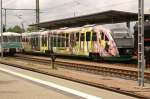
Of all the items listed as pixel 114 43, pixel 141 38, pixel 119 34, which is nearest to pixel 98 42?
pixel 114 43

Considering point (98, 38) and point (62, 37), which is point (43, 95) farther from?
point (62, 37)

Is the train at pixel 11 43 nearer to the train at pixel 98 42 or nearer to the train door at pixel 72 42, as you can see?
the train at pixel 98 42

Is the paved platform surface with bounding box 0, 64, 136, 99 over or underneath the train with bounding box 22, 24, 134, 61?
underneath

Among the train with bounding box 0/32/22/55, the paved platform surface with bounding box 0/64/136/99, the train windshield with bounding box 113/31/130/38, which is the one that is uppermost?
A: the train windshield with bounding box 113/31/130/38

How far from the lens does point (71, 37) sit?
41656 mm

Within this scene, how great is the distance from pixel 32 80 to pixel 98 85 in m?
4.77

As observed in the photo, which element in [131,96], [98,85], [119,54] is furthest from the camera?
[119,54]

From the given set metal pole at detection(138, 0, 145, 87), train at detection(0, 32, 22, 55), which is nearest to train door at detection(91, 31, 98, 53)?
metal pole at detection(138, 0, 145, 87)

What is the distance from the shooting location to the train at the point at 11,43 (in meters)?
56.2

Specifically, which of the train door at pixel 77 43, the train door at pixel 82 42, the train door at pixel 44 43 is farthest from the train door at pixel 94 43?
the train door at pixel 44 43

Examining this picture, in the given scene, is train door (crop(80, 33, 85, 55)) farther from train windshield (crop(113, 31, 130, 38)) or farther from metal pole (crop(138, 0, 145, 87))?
metal pole (crop(138, 0, 145, 87))

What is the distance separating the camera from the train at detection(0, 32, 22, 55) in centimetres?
5622

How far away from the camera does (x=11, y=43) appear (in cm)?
5703

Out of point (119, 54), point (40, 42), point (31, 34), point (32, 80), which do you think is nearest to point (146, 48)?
point (119, 54)
